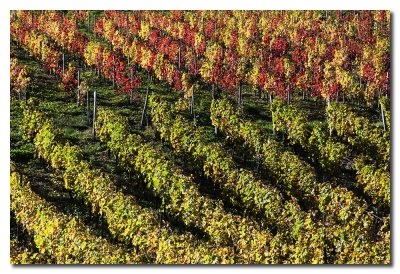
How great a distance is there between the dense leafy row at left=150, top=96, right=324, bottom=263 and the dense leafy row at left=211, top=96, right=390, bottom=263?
56 centimetres

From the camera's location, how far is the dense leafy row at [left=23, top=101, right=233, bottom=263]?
45.0 ft

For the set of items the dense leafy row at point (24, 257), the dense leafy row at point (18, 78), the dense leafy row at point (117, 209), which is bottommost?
the dense leafy row at point (24, 257)

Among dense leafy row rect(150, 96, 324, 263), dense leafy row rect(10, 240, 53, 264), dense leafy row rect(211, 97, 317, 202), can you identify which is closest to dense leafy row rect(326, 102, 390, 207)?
dense leafy row rect(211, 97, 317, 202)

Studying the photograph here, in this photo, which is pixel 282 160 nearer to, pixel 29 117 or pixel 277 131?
pixel 277 131

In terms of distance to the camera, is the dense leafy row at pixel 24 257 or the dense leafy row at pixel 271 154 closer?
the dense leafy row at pixel 24 257

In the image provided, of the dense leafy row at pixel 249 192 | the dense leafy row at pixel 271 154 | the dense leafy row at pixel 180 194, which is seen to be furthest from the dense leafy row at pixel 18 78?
the dense leafy row at pixel 271 154

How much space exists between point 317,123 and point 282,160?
4187 mm

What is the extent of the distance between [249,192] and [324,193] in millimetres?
1925

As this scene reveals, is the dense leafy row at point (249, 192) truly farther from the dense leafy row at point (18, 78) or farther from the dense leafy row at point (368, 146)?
the dense leafy row at point (18, 78)

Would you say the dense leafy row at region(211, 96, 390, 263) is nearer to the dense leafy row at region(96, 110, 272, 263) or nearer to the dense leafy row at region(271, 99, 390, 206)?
the dense leafy row at region(271, 99, 390, 206)

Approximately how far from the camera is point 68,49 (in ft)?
94.0

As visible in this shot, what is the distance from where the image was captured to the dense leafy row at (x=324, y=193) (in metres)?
14.1

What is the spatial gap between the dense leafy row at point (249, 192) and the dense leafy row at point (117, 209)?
62.6 inches

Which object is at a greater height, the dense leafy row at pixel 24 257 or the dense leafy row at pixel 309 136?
the dense leafy row at pixel 309 136
